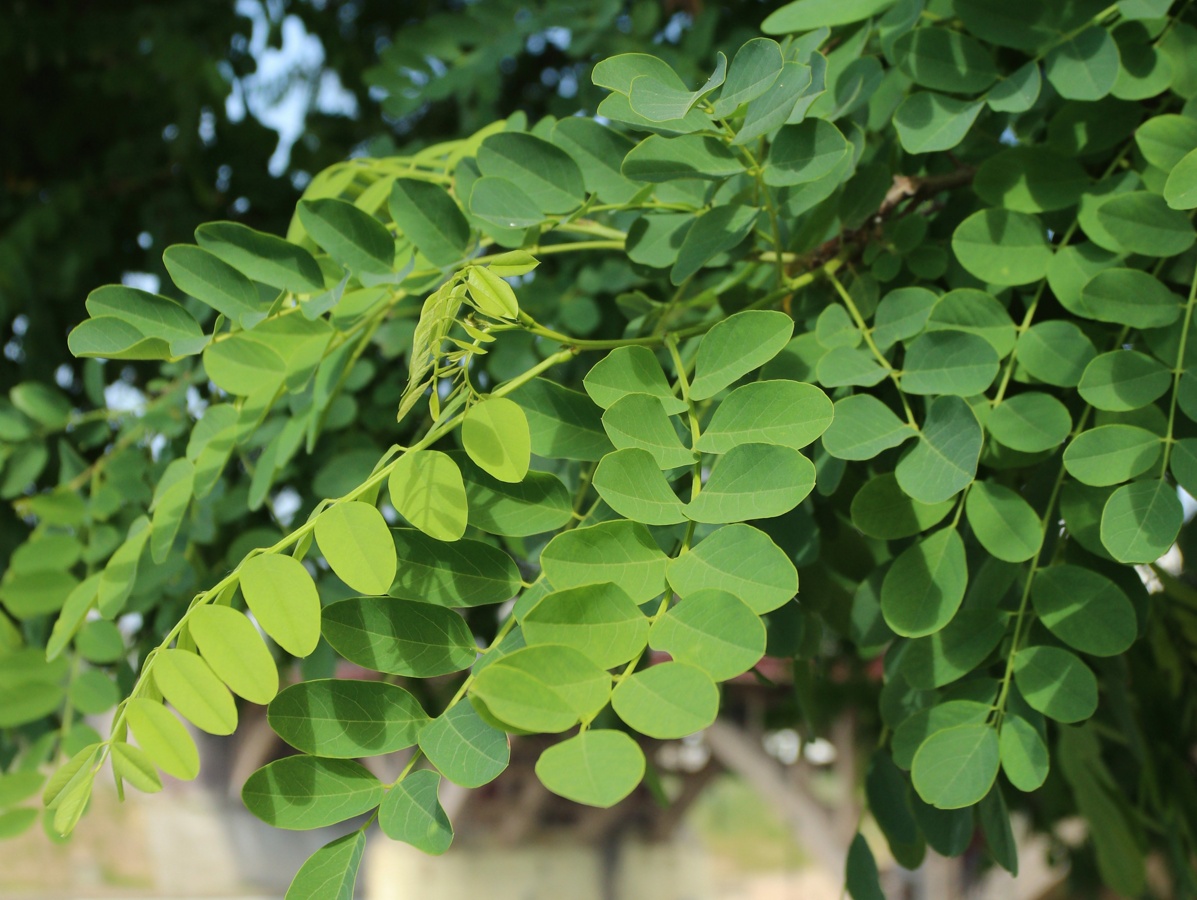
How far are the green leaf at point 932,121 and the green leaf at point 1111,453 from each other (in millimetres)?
157

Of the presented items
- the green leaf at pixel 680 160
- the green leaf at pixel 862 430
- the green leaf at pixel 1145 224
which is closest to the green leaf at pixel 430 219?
the green leaf at pixel 680 160

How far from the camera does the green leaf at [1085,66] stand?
0.50 metres

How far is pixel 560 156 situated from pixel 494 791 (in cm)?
706

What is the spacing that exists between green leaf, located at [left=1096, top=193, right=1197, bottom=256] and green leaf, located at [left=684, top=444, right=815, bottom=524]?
0.23 meters

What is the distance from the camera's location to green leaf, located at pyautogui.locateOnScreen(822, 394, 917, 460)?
0.43 metres

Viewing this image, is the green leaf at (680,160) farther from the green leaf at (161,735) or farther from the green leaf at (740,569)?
the green leaf at (161,735)

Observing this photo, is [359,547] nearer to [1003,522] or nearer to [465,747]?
[465,747]

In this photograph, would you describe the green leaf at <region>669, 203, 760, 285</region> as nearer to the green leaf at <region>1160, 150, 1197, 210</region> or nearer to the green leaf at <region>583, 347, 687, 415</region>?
the green leaf at <region>583, 347, 687, 415</region>

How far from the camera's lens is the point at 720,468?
39 centimetres

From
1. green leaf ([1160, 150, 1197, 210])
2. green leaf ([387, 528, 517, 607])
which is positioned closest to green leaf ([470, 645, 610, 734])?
green leaf ([387, 528, 517, 607])

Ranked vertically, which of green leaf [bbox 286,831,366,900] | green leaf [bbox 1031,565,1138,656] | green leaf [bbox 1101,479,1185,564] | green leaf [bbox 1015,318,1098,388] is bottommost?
green leaf [bbox 1031,565,1138,656]

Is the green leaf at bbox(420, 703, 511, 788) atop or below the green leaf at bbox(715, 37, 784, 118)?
below

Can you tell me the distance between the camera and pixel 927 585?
449mm

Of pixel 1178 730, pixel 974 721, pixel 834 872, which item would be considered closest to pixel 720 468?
pixel 974 721
